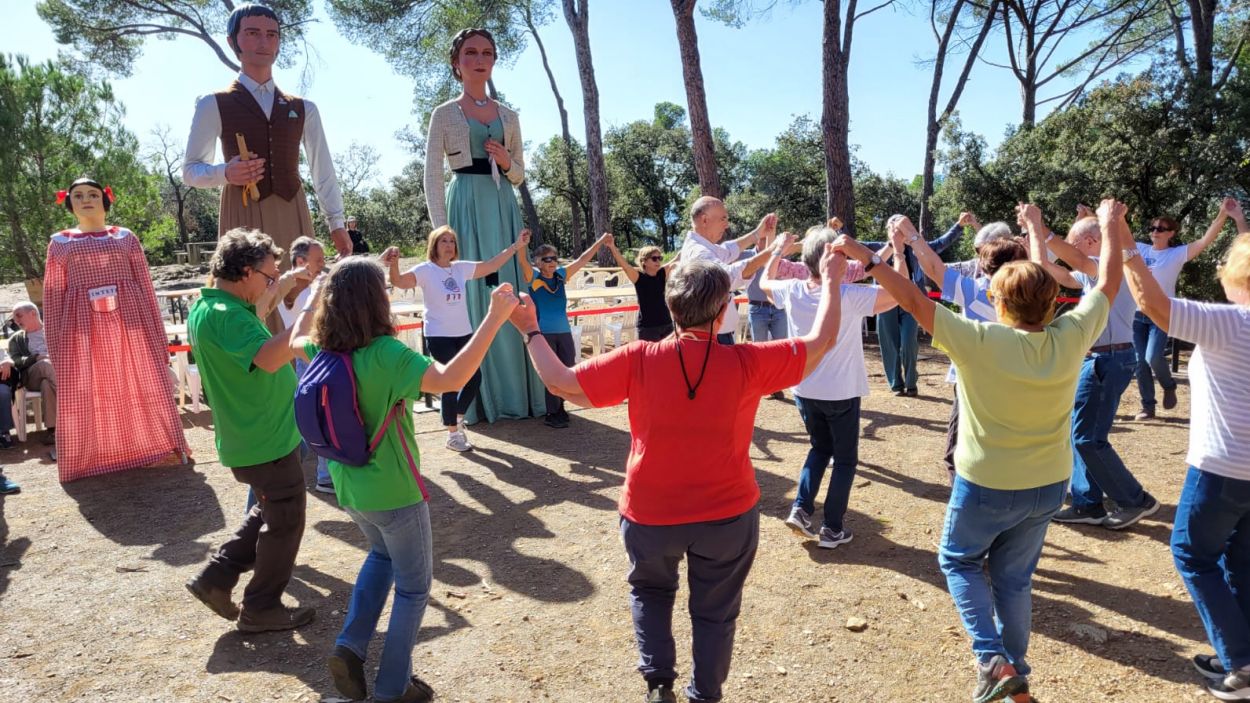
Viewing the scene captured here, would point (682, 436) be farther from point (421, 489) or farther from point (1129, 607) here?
point (1129, 607)

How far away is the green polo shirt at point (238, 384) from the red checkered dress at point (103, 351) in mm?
3010

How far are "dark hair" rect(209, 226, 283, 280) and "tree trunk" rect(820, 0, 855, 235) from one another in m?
10.9

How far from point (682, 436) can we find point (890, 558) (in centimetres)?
217

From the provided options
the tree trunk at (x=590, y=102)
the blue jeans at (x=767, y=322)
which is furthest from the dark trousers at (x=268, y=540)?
the tree trunk at (x=590, y=102)

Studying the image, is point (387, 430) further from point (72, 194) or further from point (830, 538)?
point (72, 194)

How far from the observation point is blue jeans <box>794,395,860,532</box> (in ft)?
12.8

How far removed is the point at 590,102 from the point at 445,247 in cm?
1258

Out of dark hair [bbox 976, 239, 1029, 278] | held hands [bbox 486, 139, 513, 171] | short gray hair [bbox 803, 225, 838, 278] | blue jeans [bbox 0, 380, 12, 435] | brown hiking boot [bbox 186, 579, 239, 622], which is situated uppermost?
held hands [bbox 486, 139, 513, 171]

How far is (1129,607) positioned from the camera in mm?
3365

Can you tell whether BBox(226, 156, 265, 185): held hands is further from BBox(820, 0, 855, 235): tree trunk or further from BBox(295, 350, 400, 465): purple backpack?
BBox(820, 0, 855, 235): tree trunk

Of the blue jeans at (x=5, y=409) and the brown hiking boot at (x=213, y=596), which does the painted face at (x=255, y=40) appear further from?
the blue jeans at (x=5, y=409)

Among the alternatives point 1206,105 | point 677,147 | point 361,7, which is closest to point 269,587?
point 1206,105

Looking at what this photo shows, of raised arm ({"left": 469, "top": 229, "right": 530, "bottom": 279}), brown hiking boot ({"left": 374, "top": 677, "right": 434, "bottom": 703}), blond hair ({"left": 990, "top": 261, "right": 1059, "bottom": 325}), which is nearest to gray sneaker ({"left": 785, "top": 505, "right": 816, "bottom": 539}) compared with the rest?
blond hair ({"left": 990, "top": 261, "right": 1059, "bottom": 325})

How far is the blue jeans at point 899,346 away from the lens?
8070 millimetres
